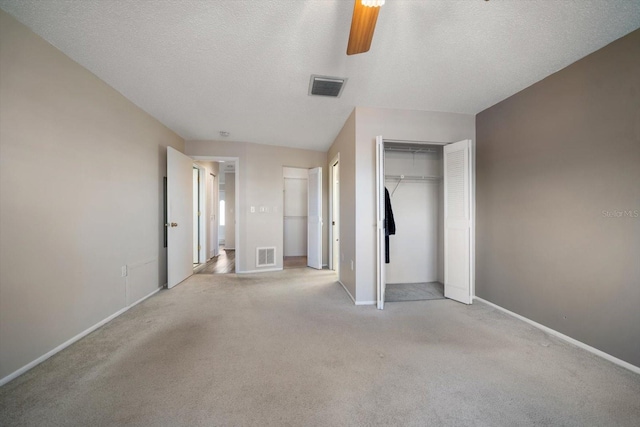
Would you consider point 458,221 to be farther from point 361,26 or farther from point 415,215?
point 361,26

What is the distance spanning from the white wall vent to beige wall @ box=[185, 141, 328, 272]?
76 mm

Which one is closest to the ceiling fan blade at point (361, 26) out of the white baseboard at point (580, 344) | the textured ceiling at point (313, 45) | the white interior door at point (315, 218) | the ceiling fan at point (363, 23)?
the ceiling fan at point (363, 23)

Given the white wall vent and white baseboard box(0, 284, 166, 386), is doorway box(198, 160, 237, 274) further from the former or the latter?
white baseboard box(0, 284, 166, 386)

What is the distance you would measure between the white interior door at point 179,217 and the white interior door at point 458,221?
12.8ft

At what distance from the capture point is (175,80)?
230cm

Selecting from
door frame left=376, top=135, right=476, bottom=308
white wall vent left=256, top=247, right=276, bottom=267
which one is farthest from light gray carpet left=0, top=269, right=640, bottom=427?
white wall vent left=256, top=247, right=276, bottom=267

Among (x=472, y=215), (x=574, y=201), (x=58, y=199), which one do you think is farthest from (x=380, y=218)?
(x=58, y=199)

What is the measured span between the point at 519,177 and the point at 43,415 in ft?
A: 13.8

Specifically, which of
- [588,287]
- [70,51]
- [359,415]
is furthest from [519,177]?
[70,51]

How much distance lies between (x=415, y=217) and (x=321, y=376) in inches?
108

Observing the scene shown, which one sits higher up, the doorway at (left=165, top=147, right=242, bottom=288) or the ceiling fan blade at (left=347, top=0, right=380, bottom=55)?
the ceiling fan blade at (left=347, top=0, right=380, bottom=55)

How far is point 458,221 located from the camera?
2.91 m

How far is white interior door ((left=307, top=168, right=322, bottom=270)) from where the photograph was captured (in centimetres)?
473

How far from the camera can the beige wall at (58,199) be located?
1.55 metres
